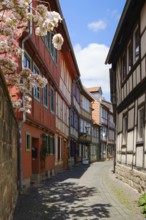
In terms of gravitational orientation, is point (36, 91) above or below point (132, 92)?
above

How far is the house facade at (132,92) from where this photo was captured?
11.0m

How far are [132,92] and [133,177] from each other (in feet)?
9.69

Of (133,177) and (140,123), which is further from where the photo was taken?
(133,177)

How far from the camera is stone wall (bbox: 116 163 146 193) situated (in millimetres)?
10550

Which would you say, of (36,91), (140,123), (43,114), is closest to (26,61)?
(36,91)

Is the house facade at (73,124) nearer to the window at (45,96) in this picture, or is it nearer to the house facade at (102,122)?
the window at (45,96)

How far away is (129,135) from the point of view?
1348 centimetres

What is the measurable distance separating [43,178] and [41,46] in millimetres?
6139

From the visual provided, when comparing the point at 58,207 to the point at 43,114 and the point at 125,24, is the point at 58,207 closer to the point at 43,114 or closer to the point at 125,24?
the point at 125,24

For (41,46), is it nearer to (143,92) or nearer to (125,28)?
(125,28)

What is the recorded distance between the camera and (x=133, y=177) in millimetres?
12234

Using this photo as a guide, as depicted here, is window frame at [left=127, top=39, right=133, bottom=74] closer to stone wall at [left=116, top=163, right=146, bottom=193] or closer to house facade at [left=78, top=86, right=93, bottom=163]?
stone wall at [left=116, top=163, right=146, bottom=193]

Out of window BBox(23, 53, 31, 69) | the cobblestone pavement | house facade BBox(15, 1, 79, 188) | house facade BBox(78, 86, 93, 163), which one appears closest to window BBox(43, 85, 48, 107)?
house facade BBox(15, 1, 79, 188)

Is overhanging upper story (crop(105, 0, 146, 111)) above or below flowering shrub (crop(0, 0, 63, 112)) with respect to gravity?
above
